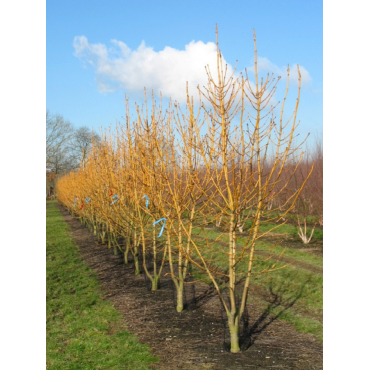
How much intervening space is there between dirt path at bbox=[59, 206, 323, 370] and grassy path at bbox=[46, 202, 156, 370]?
0.15m

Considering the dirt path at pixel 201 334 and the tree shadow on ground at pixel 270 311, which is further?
the tree shadow on ground at pixel 270 311

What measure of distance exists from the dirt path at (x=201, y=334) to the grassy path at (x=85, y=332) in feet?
0.50

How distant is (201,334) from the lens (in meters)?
4.12

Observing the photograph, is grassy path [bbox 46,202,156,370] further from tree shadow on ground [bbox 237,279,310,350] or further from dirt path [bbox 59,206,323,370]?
tree shadow on ground [bbox 237,279,310,350]

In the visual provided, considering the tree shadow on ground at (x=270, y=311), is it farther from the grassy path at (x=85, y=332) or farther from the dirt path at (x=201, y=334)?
the grassy path at (x=85, y=332)

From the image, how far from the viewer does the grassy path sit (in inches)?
145

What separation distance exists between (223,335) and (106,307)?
6.03 feet

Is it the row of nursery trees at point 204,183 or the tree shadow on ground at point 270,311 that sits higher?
the row of nursery trees at point 204,183

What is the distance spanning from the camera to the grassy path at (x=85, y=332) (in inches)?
145

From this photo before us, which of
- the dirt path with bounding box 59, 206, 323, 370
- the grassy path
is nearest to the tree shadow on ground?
the dirt path with bounding box 59, 206, 323, 370

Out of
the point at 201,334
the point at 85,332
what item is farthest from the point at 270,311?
the point at 85,332

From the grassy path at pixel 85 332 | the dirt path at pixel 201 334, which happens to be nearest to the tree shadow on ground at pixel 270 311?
the dirt path at pixel 201 334

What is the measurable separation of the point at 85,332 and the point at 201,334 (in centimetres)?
127
